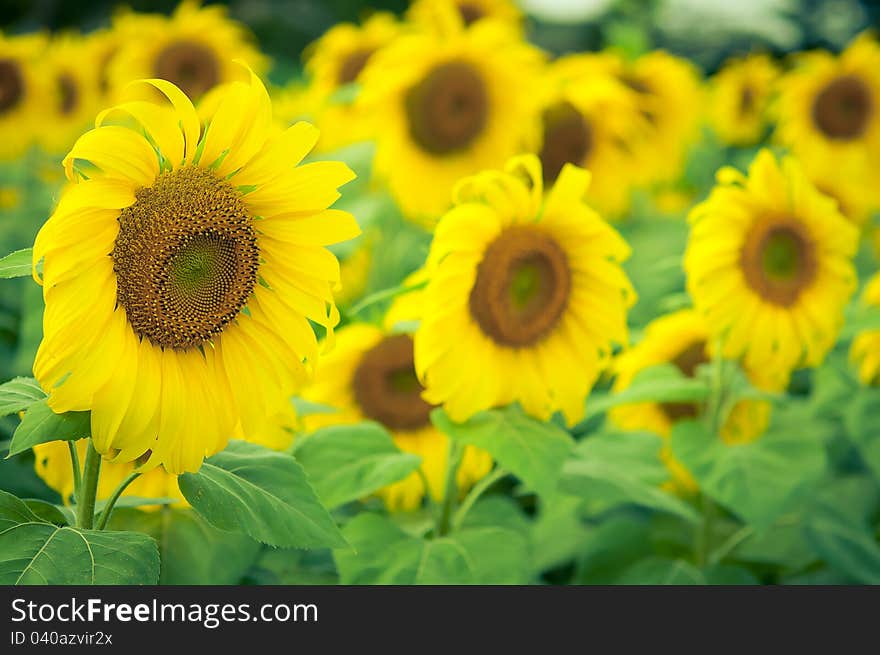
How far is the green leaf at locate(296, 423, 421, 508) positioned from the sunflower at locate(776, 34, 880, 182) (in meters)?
2.68

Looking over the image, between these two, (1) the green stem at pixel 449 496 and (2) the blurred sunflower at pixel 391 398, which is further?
(2) the blurred sunflower at pixel 391 398

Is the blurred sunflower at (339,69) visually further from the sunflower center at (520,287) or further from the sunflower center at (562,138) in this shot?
the sunflower center at (520,287)

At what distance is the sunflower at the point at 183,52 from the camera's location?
312 centimetres

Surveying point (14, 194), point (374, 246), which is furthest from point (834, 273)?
point (14, 194)

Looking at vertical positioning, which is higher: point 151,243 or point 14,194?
point 14,194

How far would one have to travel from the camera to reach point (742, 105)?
5.25m

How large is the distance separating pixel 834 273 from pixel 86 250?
5.05ft

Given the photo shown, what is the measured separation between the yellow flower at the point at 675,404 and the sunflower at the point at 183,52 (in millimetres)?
1648

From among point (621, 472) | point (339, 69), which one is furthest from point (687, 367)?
point (339, 69)

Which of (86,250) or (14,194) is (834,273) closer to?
(86,250)

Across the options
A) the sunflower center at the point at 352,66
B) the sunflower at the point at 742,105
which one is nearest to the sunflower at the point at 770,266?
the sunflower center at the point at 352,66

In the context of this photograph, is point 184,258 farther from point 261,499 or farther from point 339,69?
point 339,69

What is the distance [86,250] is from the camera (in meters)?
0.96
